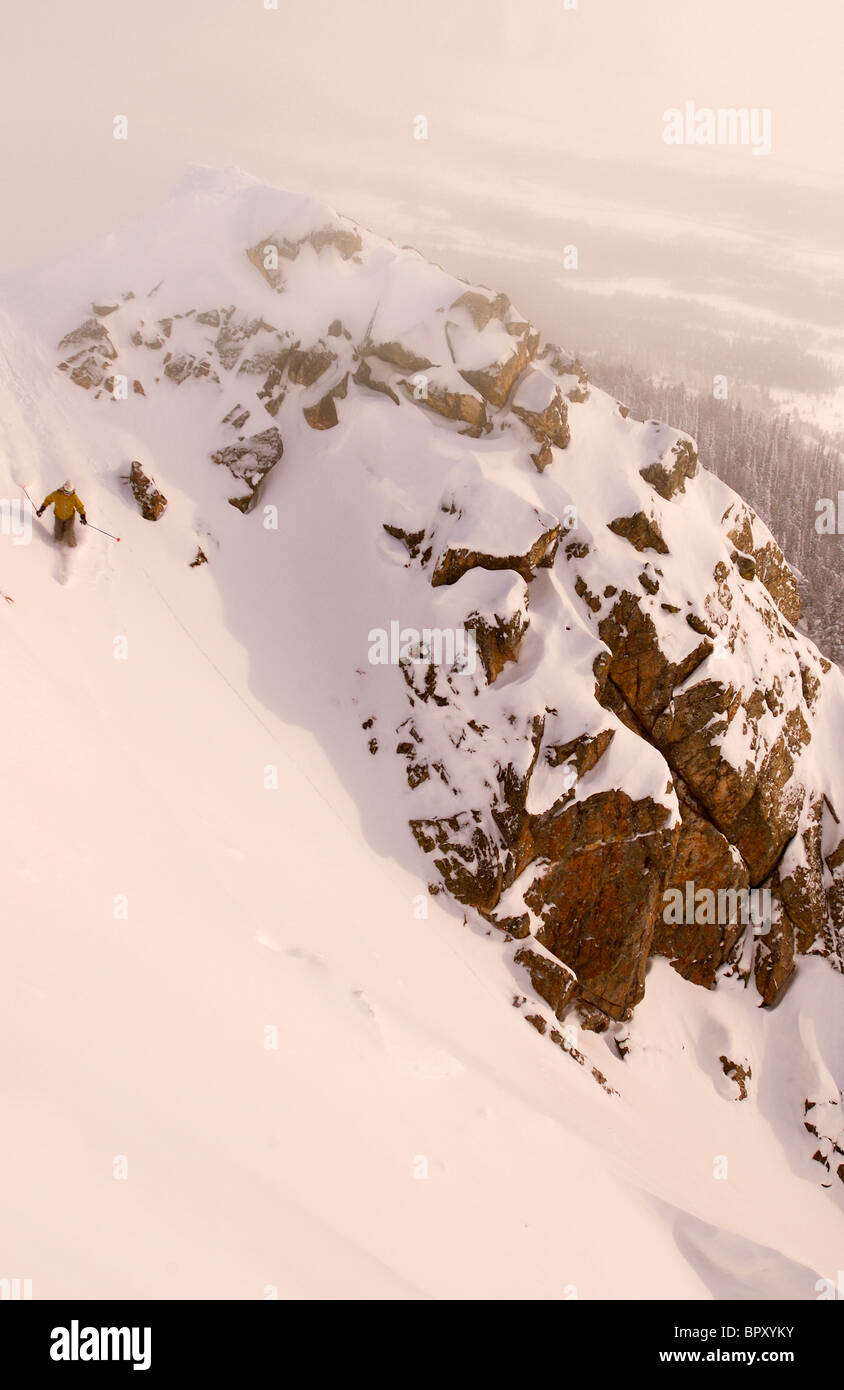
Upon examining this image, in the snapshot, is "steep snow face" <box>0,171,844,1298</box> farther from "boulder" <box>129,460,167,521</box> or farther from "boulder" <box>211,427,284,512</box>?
"boulder" <box>129,460,167,521</box>

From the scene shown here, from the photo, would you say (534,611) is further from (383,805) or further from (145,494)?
(145,494)

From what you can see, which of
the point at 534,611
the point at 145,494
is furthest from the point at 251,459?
the point at 534,611

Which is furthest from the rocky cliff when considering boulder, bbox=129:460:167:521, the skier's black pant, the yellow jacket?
the yellow jacket

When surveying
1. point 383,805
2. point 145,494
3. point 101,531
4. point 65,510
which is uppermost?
point 65,510

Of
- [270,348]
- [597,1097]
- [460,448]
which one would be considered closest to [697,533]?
[460,448]

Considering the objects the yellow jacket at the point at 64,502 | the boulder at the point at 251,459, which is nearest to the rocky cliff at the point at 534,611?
the boulder at the point at 251,459
